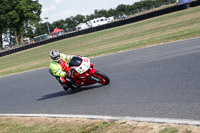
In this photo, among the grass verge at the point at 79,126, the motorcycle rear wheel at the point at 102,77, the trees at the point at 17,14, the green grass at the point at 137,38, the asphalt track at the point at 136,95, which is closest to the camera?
the grass verge at the point at 79,126

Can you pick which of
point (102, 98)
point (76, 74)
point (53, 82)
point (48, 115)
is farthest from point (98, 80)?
point (53, 82)

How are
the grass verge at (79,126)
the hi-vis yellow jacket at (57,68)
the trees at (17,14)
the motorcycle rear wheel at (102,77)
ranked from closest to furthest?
the grass verge at (79,126), the motorcycle rear wheel at (102,77), the hi-vis yellow jacket at (57,68), the trees at (17,14)

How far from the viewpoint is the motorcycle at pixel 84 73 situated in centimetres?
811

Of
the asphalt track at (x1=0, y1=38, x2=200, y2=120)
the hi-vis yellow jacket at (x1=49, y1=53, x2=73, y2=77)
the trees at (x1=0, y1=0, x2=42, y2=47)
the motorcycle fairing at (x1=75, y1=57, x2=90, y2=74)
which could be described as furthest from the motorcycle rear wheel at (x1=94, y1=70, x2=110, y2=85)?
the trees at (x1=0, y1=0, x2=42, y2=47)

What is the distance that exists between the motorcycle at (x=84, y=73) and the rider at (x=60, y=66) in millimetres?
190

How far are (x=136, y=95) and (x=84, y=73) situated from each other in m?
2.20

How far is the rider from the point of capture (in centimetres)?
849

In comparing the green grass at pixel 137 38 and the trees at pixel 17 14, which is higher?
the trees at pixel 17 14

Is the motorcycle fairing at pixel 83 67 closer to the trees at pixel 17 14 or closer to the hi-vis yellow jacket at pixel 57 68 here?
the hi-vis yellow jacket at pixel 57 68

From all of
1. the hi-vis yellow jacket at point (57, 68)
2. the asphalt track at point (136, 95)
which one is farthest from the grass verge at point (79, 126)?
the hi-vis yellow jacket at point (57, 68)

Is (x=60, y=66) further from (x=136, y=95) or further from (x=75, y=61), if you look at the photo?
(x=136, y=95)

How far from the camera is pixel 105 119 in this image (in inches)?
218

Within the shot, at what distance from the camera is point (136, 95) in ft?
21.4

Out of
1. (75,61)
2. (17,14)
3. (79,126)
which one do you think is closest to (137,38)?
(75,61)
